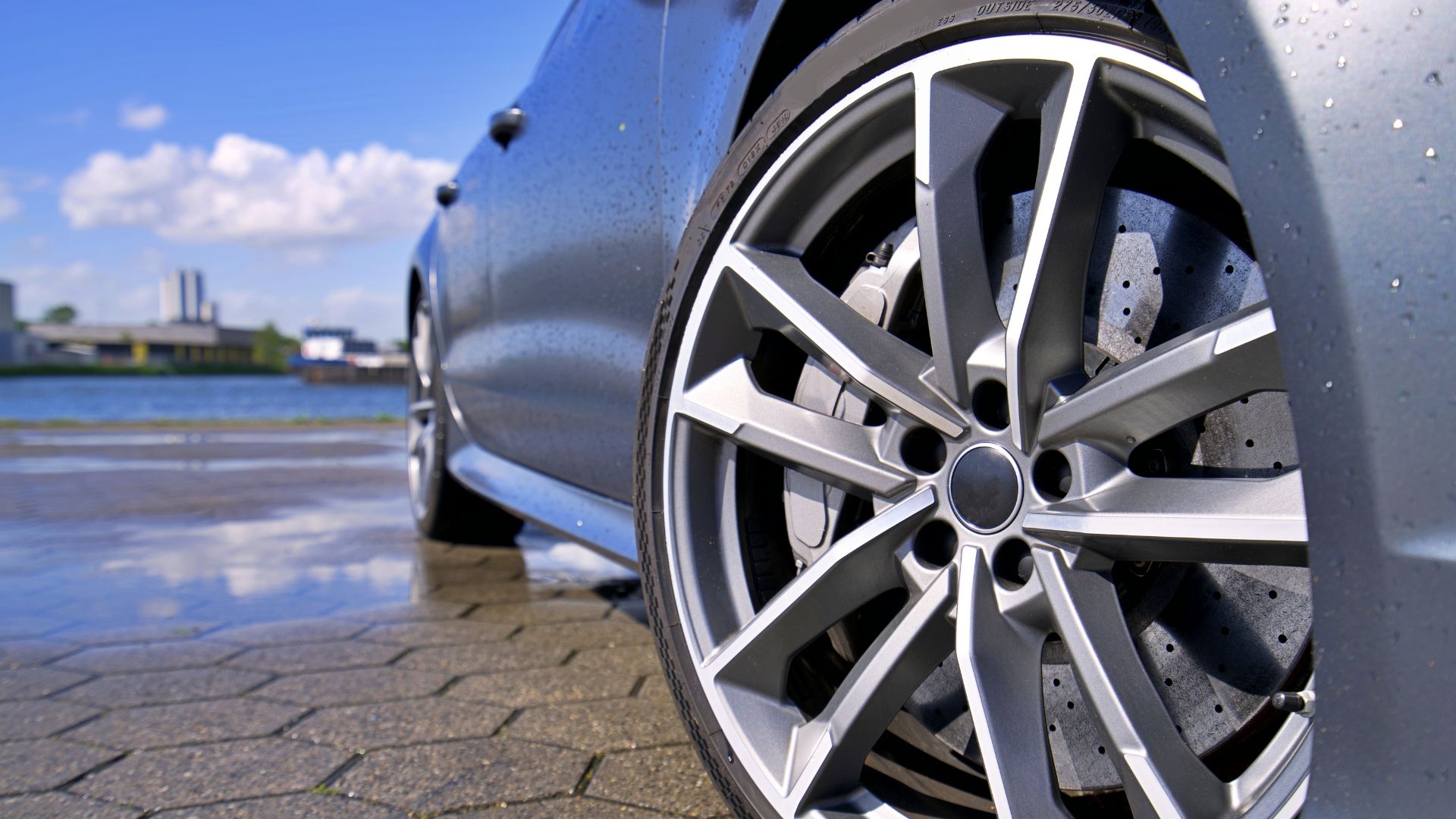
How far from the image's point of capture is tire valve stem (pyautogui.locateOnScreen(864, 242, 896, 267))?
129 cm

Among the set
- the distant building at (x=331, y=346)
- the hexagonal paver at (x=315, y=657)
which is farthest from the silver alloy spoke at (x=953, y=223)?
the distant building at (x=331, y=346)

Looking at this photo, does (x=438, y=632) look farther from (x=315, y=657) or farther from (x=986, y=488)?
(x=986, y=488)

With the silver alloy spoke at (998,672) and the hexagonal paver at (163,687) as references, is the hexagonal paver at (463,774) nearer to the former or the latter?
the hexagonal paver at (163,687)

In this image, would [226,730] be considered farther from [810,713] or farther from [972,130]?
[972,130]

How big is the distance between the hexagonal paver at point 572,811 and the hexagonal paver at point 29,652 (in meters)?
1.45

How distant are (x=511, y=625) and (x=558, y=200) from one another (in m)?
1.12

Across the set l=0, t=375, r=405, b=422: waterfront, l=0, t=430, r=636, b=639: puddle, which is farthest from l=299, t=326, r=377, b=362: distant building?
l=0, t=430, r=636, b=639: puddle

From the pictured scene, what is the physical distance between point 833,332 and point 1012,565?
0.34m

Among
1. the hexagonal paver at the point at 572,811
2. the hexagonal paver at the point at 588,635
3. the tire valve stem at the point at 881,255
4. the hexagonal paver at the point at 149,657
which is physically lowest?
the hexagonal paver at the point at 588,635

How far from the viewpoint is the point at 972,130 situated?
3.44 feet

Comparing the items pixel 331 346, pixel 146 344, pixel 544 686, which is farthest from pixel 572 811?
pixel 146 344

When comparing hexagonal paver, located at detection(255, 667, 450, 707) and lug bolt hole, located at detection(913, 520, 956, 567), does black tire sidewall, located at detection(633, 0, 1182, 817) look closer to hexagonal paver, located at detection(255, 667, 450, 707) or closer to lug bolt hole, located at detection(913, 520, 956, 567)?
lug bolt hole, located at detection(913, 520, 956, 567)

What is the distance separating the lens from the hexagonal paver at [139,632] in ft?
8.19

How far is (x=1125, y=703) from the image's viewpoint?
92 centimetres
